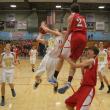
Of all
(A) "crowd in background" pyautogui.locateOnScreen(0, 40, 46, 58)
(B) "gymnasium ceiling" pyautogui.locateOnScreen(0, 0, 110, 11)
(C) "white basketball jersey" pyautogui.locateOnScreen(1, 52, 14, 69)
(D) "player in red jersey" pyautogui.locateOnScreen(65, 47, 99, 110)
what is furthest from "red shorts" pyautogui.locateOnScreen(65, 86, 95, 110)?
(A) "crowd in background" pyautogui.locateOnScreen(0, 40, 46, 58)

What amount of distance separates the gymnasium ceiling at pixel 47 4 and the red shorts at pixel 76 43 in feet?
80.8

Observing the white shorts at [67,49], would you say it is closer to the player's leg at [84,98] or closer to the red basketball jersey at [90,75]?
the red basketball jersey at [90,75]

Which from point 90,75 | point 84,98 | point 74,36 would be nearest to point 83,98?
point 84,98

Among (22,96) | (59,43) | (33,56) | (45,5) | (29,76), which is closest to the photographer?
(59,43)

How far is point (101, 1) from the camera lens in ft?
104

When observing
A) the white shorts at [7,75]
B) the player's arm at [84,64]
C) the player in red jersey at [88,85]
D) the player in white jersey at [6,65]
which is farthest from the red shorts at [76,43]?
the white shorts at [7,75]

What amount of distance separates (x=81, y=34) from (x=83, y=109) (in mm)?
1579

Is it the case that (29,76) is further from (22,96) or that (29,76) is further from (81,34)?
(81,34)

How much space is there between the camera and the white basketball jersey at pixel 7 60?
12336 mm

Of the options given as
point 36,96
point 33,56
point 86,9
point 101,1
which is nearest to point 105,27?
point 86,9

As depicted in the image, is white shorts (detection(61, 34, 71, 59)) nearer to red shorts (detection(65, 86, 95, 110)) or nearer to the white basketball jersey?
red shorts (detection(65, 86, 95, 110))

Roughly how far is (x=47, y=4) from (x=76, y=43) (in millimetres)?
27876

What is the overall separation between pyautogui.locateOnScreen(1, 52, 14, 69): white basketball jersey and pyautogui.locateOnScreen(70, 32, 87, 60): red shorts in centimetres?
516

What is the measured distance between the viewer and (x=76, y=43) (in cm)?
742
